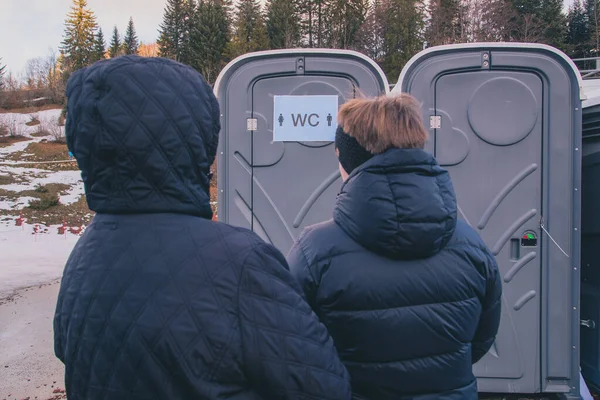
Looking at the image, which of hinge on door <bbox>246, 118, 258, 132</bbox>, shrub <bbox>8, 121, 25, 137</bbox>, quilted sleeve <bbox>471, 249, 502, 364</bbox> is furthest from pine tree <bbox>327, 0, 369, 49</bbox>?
quilted sleeve <bbox>471, 249, 502, 364</bbox>

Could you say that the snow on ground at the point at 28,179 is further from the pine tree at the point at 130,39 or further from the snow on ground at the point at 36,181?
the pine tree at the point at 130,39

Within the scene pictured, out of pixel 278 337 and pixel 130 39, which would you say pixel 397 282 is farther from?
pixel 130 39

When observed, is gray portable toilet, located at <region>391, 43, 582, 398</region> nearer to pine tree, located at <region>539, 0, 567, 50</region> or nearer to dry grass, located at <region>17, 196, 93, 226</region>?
dry grass, located at <region>17, 196, 93, 226</region>

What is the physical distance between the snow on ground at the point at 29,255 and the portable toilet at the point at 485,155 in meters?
6.59

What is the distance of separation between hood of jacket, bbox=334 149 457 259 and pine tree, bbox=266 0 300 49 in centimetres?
4895

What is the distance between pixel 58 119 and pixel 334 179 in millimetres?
54190

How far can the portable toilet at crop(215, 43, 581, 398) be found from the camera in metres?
3.48

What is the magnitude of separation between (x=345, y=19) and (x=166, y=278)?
5322 cm

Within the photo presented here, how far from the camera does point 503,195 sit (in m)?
3.53

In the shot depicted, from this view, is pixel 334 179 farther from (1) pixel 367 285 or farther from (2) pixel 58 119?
(2) pixel 58 119

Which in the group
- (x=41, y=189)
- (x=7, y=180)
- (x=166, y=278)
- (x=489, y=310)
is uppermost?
(x=166, y=278)

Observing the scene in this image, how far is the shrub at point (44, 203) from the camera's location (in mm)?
21312

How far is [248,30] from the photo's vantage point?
1978 inches

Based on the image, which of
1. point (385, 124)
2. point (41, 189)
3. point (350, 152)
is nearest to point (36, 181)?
point (41, 189)
